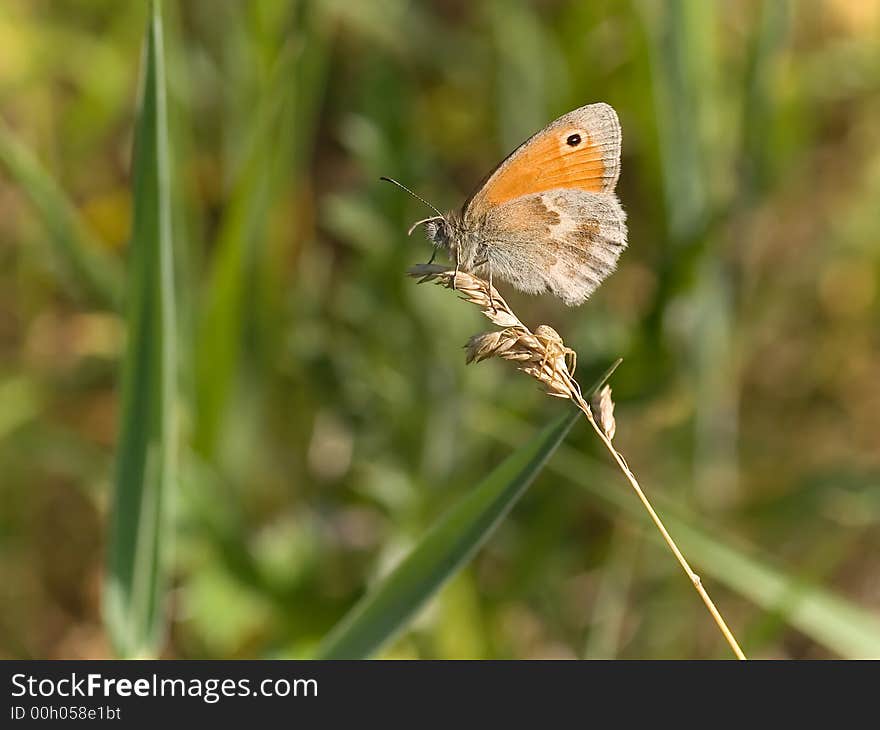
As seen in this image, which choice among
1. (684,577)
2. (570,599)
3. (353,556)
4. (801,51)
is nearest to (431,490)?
(353,556)

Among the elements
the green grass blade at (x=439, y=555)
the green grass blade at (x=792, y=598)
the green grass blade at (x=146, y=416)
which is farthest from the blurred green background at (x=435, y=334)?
the green grass blade at (x=439, y=555)

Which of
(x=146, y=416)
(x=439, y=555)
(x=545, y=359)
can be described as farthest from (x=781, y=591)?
(x=146, y=416)

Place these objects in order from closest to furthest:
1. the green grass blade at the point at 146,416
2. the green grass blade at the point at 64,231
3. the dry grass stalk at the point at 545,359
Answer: the dry grass stalk at the point at 545,359
the green grass blade at the point at 146,416
the green grass blade at the point at 64,231

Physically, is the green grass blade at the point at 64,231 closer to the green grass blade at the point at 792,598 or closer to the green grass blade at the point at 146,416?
the green grass blade at the point at 146,416

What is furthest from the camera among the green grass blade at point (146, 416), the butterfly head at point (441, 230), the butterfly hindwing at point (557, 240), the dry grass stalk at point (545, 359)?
the butterfly head at point (441, 230)

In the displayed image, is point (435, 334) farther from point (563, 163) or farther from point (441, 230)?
point (563, 163)

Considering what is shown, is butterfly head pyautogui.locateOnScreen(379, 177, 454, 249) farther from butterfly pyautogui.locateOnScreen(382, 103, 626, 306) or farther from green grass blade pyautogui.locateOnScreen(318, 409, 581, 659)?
green grass blade pyautogui.locateOnScreen(318, 409, 581, 659)

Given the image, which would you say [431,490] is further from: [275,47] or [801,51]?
[801,51]
